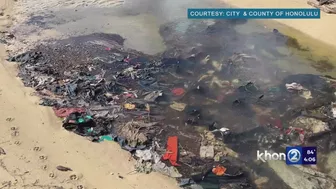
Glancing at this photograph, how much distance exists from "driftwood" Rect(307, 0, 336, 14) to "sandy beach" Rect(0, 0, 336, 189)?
14.9m

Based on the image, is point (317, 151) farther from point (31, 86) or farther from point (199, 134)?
point (31, 86)

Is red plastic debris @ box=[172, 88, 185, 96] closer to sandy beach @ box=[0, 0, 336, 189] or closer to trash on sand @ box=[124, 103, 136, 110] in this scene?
trash on sand @ box=[124, 103, 136, 110]

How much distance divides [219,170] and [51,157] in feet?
18.2

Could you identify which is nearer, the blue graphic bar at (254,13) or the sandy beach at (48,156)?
the sandy beach at (48,156)

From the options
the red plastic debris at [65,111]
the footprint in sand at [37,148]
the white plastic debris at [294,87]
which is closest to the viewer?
the footprint in sand at [37,148]

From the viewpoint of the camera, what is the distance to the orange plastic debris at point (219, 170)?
11.4 meters

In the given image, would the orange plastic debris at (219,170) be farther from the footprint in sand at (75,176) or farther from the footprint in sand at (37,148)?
the footprint in sand at (37,148)

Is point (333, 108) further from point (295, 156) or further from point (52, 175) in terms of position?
point (52, 175)

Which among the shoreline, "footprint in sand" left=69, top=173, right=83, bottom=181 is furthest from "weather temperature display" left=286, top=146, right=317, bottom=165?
"footprint in sand" left=69, top=173, right=83, bottom=181

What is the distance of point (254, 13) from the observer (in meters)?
21.4

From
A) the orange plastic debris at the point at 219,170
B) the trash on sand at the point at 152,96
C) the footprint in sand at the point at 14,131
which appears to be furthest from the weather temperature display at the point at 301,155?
the footprint in sand at the point at 14,131

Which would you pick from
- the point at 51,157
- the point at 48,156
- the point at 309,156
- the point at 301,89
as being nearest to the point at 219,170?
the point at 309,156

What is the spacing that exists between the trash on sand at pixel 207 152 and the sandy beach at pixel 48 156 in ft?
5.19

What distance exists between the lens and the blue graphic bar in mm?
20875
